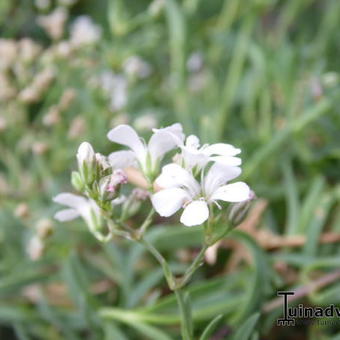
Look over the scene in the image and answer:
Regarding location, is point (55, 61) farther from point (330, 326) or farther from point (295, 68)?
point (330, 326)

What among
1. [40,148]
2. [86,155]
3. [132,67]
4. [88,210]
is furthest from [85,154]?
[132,67]

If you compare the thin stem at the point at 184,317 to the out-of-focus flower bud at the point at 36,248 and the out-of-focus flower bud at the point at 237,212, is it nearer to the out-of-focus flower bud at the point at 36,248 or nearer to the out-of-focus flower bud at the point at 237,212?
the out-of-focus flower bud at the point at 237,212

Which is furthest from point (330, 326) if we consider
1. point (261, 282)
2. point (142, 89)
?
point (142, 89)

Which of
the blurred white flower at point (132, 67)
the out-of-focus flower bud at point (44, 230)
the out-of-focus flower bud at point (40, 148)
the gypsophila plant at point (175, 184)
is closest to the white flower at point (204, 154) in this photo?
the gypsophila plant at point (175, 184)

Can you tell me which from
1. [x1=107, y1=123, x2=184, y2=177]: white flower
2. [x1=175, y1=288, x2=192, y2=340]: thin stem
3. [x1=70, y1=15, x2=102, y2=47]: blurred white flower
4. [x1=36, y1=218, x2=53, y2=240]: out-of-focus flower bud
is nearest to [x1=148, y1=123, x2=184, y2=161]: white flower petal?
[x1=107, y1=123, x2=184, y2=177]: white flower

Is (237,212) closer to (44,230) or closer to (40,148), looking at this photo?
(44,230)
